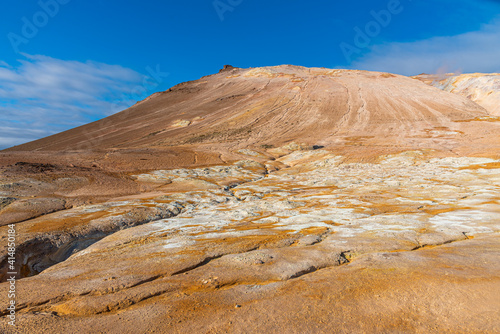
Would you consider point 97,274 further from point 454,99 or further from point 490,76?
point 490,76

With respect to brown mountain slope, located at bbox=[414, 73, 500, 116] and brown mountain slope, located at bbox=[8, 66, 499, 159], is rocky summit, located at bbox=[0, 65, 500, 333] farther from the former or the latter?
brown mountain slope, located at bbox=[414, 73, 500, 116]

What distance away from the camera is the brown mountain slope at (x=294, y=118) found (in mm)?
34672

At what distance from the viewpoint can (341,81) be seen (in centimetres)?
6203

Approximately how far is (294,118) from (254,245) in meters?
40.4

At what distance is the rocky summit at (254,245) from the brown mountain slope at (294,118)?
8.82 metres

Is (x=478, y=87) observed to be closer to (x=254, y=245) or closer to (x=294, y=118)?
(x=294, y=118)

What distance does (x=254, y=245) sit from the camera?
20.9ft

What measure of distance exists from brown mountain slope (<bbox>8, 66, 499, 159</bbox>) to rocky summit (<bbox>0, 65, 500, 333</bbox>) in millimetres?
8824

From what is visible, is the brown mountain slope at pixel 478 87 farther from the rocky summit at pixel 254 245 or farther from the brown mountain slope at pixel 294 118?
the rocky summit at pixel 254 245

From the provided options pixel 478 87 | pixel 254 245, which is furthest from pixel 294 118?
pixel 254 245

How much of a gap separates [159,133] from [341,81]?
41589 mm

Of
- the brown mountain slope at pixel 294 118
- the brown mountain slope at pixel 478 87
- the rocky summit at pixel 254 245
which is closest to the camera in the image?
the rocky summit at pixel 254 245

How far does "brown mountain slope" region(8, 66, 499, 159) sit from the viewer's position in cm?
3467

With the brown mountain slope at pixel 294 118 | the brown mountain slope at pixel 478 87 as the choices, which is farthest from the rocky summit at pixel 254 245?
the brown mountain slope at pixel 478 87
